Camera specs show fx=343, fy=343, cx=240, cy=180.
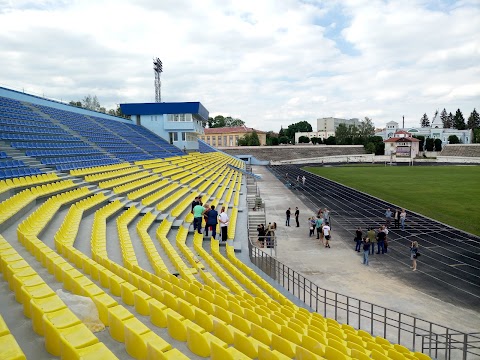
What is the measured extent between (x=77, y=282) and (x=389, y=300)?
905 centimetres

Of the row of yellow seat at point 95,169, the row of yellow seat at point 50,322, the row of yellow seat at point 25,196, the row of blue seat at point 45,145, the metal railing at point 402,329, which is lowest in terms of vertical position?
the metal railing at point 402,329

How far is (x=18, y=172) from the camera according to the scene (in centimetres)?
1333

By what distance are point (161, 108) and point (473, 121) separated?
126659 millimetres

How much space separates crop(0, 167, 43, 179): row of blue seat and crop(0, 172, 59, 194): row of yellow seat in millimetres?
286

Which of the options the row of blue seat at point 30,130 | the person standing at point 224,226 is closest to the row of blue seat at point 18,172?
the row of blue seat at point 30,130

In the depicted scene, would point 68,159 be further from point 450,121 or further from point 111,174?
point 450,121

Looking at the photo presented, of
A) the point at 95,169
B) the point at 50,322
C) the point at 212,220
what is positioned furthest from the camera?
the point at 95,169

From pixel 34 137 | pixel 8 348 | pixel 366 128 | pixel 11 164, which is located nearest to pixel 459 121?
pixel 366 128

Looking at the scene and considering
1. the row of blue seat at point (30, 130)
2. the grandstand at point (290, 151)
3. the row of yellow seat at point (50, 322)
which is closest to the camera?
the row of yellow seat at point (50, 322)

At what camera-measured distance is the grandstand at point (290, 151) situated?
270 ft

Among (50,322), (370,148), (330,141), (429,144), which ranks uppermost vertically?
(330,141)

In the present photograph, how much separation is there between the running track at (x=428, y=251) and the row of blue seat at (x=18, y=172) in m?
13.7

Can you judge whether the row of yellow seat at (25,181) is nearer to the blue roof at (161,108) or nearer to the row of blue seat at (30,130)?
the row of blue seat at (30,130)

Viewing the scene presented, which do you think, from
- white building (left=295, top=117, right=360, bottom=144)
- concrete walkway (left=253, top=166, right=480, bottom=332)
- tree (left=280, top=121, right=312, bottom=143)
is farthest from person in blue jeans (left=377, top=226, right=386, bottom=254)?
white building (left=295, top=117, right=360, bottom=144)
